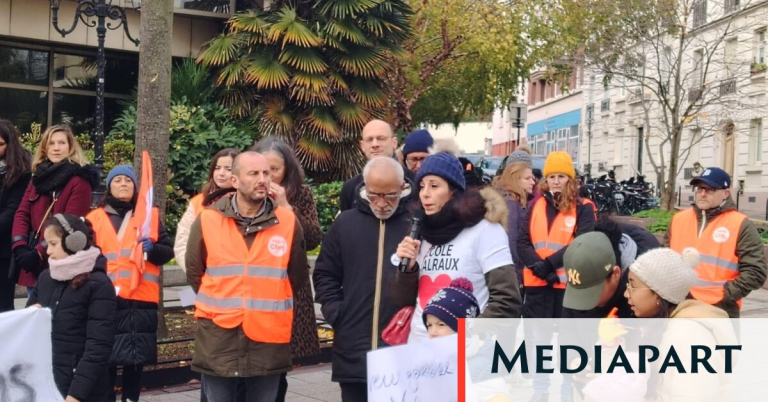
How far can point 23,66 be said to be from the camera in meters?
17.6

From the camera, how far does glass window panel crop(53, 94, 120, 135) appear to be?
18.0 metres

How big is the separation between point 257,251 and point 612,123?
147 feet

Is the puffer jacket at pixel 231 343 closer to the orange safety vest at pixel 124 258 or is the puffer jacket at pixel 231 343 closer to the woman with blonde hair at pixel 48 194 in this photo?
the orange safety vest at pixel 124 258

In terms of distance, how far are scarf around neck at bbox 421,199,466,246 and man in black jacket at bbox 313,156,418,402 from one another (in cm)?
34

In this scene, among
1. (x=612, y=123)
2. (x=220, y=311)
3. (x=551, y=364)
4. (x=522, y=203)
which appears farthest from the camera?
(x=612, y=123)

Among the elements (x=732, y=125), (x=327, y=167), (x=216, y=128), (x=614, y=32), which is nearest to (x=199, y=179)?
(x=216, y=128)

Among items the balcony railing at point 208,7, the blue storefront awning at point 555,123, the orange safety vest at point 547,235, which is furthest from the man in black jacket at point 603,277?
the blue storefront awning at point 555,123

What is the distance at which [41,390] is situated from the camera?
4832mm

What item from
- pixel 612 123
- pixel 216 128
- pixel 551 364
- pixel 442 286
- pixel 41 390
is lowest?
pixel 41 390

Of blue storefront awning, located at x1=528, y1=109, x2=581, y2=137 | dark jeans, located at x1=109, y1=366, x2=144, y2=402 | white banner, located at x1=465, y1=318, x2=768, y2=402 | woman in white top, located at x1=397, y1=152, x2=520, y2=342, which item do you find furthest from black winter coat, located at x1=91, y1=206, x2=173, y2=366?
blue storefront awning, located at x1=528, y1=109, x2=581, y2=137

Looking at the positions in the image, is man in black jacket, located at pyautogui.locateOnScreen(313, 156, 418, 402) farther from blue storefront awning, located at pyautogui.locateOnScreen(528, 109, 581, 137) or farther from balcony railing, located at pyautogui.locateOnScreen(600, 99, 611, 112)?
blue storefront awning, located at pyautogui.locateOnScreen(528, 109, 581, 137)

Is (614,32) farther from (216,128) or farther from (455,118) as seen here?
(216,128)

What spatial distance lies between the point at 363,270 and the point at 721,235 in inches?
117

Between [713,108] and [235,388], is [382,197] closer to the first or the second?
[235,388]
